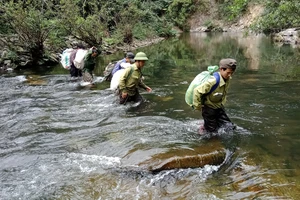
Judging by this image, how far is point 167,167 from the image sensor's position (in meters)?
5.34

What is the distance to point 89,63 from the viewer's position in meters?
12.3

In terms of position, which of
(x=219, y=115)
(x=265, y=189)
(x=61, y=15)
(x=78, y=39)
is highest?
(x=61, y=15)

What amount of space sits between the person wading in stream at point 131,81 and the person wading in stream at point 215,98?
235 cm

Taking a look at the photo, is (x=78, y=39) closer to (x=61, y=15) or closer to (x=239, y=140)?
(x=61, y=15)

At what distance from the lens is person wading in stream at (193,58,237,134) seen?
5715mm

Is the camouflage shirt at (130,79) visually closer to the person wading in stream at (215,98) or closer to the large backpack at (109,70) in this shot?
the person wading in stream at (215,98)

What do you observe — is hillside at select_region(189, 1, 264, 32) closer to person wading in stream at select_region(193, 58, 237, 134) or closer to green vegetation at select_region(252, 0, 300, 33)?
green vegetation at select_region(252, 0, 300, 33)

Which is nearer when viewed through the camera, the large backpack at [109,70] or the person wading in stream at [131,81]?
the person wading in stream at [131,81]

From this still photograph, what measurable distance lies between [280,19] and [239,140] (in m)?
10.3

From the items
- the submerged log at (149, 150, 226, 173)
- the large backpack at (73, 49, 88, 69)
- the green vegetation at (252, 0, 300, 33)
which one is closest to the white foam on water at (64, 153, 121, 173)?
the submerged log at (149, 150, 226, 173)

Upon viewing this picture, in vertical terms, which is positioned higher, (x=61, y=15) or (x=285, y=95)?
(x=61, y=15)

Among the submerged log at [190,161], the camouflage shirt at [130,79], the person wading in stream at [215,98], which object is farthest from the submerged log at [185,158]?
the camouflage shirt at [130,79]

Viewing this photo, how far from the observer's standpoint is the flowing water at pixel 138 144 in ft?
16.0

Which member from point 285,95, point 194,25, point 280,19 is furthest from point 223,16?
A: point 285,95
